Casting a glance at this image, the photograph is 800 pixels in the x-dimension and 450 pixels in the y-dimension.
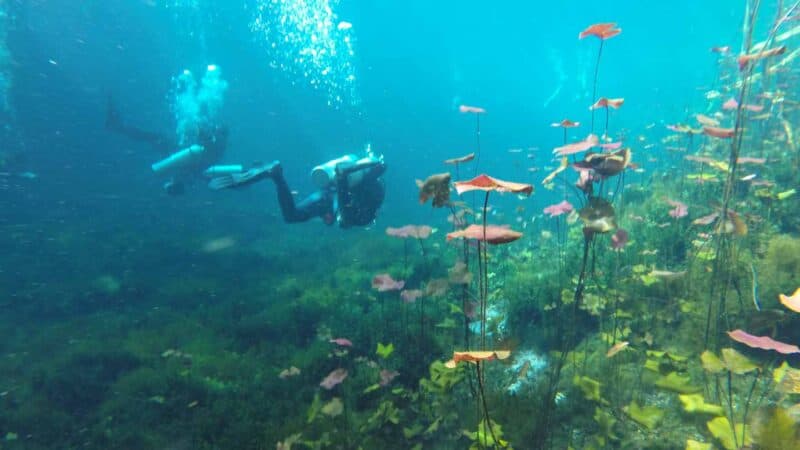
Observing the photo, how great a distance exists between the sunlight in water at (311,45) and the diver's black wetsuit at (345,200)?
4417 cm

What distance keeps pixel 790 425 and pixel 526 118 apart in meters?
64.8

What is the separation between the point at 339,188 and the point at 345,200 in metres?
0.26

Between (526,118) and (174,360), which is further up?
(526,118)

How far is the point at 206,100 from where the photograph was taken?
27016mm

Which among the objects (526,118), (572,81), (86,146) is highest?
(572,81)

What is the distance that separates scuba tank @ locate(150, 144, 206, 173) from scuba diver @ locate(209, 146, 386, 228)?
3928mm

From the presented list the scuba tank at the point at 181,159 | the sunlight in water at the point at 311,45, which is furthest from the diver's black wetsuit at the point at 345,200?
the sunlight in water at the point at 311,45

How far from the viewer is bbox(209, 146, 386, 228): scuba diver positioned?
7359mm

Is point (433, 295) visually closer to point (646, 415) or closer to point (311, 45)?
point (646, 415)

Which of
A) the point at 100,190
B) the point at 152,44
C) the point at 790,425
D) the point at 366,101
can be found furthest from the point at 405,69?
the point at 790,425

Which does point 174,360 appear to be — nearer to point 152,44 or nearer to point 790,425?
point 790,425

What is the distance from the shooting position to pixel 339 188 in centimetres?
735

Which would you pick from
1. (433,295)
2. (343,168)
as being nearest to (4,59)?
(343,168)

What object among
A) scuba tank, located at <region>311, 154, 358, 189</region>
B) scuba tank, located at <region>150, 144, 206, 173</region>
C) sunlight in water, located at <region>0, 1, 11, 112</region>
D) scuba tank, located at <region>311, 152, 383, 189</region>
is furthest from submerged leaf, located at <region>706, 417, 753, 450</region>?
sunlight in water, located at <region>0, 1, 11, 112</region>
